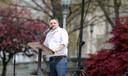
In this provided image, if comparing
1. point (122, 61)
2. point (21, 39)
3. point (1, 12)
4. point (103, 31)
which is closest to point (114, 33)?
point (122, 61)

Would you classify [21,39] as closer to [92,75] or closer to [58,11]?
[58,11]

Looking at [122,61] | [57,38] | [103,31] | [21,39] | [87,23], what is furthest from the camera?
[103,31]

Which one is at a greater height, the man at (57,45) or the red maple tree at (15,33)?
the red maple tree at (15,33)

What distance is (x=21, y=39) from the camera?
19891mm

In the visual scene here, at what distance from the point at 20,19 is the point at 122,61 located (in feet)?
31.6

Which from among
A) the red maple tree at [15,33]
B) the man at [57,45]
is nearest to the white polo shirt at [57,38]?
the man at [57,45]

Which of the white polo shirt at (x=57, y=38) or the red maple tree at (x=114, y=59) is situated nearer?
the white polo shirt at (x=57, y=38)

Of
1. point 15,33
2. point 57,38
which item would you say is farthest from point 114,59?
point 15,33

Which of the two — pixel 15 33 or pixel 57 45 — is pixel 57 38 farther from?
pixel 15 33

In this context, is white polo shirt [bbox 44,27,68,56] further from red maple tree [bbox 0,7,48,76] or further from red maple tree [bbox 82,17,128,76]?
red maple tree [bbox 0,7,48,76]

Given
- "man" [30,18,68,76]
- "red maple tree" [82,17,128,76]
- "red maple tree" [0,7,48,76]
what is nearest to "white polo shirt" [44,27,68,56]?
"man" [30,18,68,76]

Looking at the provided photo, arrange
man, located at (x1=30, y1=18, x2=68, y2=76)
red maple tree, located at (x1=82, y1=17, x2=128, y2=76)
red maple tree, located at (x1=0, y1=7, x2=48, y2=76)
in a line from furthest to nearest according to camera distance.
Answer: red maple tree, located at (x1=0, y1=7, x2=48, y2=76) → red maple tree, located at (x1=82, y1=17, x2=128, y2=76) → man, located at (x1=30, y1=18, x2=68, y2=76)

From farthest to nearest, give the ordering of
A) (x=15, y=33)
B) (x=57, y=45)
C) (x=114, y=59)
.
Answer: (x=15, y=33), (x=114, y=59), (x=57, y=45)

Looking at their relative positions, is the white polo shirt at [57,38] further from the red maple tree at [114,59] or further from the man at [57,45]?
the red maple tree at [114,59]
